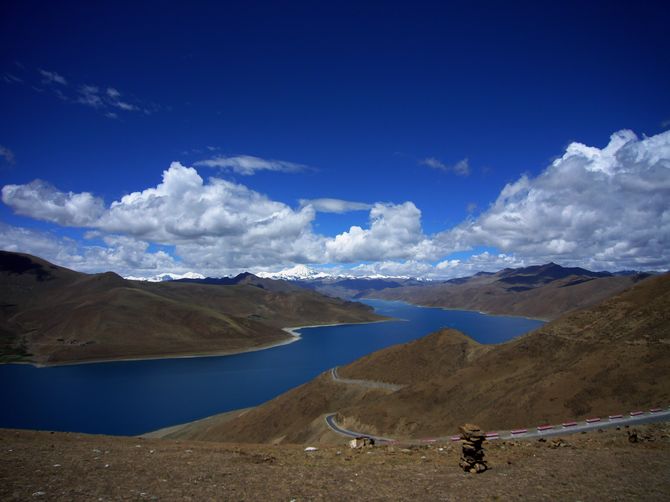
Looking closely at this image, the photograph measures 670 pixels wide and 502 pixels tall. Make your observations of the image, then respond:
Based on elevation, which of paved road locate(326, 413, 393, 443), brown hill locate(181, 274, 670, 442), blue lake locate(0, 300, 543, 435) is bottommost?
blue lake locate(0, 300, 543, 435)

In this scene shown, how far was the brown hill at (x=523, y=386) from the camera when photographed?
4281 centimetres

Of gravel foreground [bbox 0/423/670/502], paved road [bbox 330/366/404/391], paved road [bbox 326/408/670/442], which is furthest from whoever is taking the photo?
paved road [bbox 330/366/404/391]

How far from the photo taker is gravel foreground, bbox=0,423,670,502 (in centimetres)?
1293

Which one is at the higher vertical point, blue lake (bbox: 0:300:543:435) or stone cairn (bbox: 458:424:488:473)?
stone cairn (bbox: 458:424:488:473)

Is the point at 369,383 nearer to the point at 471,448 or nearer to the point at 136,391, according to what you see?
the point at 471,448

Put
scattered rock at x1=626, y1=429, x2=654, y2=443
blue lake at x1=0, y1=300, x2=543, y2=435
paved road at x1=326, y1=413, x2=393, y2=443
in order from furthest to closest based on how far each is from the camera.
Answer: blue lake at x1=0, y1=300, x2=543, y2=435 → paved road at x1=326, y1=413, x2=393, y2=443 → scattered rock at x1=626, y1=429, x2=654, y2=443

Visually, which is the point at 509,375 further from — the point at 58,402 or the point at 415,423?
the point at 58,402

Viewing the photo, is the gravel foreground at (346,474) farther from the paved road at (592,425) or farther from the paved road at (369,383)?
the paved road at (369,383)

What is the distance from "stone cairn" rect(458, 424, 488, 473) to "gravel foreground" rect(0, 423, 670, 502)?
45 cm

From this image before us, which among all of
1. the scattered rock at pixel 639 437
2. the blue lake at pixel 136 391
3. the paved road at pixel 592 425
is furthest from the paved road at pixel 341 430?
the blue lake at pixel 136 391

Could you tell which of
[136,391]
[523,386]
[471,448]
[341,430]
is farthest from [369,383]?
[136,391]

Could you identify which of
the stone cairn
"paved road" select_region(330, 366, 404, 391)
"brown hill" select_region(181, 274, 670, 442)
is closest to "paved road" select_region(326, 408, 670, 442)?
"brown hill" select_region(181, 274, 670, 442)

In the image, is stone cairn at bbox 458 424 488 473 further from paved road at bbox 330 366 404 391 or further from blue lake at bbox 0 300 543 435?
blue lake at bbox 0 300 543 435

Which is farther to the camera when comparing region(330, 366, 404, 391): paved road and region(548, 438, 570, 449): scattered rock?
region(330, 366, 404, 391): paved road
